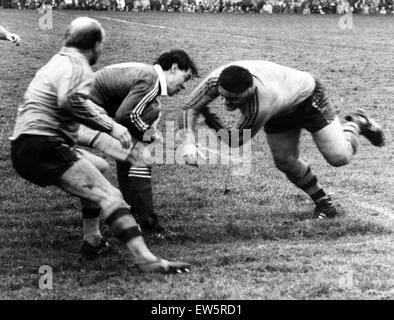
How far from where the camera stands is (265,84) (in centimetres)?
628

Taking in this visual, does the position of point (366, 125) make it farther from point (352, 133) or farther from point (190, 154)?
point (190, 154)

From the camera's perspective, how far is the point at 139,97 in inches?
249

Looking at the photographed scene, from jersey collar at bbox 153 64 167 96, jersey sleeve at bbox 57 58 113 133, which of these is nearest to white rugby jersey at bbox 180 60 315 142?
jersey collar at bbox 153 64 167 96

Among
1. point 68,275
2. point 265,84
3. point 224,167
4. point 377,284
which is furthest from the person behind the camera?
point 224,167

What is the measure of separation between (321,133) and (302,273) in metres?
1.81

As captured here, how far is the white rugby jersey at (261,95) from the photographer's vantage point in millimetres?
6240

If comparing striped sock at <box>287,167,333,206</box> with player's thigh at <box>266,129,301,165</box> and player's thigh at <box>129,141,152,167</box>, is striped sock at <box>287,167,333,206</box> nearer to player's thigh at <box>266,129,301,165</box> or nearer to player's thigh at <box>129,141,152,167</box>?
player's thigh at <box>266,129,301,165</box>

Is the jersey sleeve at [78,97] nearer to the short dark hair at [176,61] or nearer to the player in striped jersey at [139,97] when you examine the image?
the player in striped jersey at [139,97]

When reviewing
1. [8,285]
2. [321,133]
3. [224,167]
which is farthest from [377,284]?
[224,167]

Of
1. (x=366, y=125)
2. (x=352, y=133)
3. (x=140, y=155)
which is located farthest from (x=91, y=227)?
(x=366, y=125)

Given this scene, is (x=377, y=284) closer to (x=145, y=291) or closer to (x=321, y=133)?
(x=145, y=291)

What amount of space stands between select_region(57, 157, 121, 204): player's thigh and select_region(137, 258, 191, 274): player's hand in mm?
530

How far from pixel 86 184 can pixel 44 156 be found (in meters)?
0.35

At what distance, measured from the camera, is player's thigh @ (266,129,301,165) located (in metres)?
7.18
